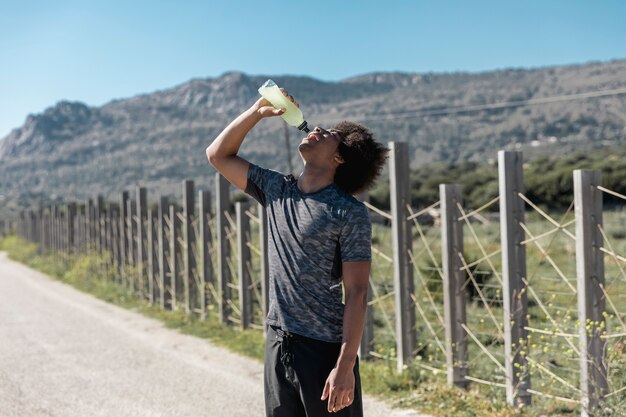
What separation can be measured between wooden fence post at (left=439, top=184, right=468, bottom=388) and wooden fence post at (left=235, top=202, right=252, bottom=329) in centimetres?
421

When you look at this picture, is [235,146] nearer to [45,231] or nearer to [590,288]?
[590,288]

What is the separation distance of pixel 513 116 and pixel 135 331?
9007cm

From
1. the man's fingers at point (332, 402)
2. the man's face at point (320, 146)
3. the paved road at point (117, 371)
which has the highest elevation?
the man's face at point (320, 146)

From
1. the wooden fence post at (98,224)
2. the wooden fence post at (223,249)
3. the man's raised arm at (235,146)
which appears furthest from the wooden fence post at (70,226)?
the man's raised arm at (235,146)

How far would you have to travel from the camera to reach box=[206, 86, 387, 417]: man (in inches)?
128

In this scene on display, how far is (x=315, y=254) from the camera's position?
3314mm

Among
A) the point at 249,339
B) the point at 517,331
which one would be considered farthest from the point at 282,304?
the point at 249,339

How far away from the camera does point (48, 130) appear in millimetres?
164000

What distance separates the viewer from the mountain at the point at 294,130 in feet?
283

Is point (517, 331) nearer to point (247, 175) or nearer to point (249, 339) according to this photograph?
point (247, 175)

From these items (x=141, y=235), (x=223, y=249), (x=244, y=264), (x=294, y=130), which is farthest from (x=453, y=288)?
(x=294, y=130)

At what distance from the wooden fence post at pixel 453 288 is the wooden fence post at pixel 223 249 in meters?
4.85

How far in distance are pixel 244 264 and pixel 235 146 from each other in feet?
23.5

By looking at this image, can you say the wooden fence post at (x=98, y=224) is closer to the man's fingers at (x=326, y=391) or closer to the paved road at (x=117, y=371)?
the paved road at (x=117, y=371)
